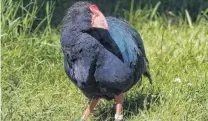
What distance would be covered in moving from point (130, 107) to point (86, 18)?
2.88 feet

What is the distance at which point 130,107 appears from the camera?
12.5 ft

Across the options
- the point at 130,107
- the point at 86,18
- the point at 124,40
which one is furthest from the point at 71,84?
the point at 86,18

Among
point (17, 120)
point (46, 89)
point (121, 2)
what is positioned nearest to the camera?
point (17, 120)

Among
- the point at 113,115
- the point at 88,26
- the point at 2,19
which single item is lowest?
the point at 113,115

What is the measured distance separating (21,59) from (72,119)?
0.84m

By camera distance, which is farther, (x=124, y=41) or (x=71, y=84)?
(x=71, y=84)

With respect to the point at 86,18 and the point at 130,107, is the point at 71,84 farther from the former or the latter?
the point at 86,18

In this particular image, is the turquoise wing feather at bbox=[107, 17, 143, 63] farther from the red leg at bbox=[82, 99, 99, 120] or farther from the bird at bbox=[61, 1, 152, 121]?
the red leg at bbox=[82, 99, 99, 120]

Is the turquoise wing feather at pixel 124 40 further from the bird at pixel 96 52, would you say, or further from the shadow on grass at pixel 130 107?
the shadow on grass at pixel 130 107

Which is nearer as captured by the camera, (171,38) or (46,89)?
(46,89)

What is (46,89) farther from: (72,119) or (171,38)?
(171,38)

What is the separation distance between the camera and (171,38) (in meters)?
4.97

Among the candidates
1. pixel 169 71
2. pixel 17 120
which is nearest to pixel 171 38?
pixel 169 71

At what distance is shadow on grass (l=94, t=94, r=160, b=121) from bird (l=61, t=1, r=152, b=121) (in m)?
0.33
